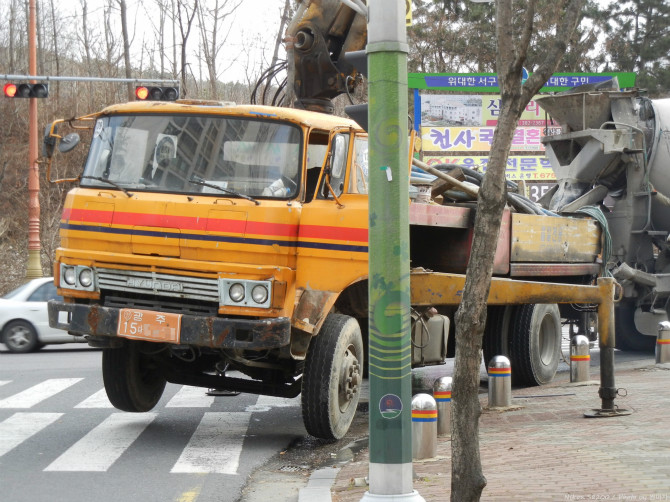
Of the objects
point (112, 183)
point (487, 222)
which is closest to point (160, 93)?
point (112, 183)

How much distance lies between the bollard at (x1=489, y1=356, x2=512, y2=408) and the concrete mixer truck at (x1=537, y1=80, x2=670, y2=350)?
5.65 metres

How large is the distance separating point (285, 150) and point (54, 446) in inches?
134

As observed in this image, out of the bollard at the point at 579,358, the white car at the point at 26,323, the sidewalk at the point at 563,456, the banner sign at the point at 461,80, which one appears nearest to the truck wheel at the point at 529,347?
the bollard at the point at 579,358

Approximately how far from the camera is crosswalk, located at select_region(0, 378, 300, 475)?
8.82m

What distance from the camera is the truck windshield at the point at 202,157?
9.19 m

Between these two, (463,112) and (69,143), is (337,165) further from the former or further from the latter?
(463,112)

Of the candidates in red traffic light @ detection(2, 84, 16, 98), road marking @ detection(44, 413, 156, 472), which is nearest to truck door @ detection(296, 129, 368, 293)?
road marking @ detection(44, 413, 156, 472)

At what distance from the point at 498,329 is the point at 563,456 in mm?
5246

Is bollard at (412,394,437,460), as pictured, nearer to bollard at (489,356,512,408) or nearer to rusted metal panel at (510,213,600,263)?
bollard at (489,356,512,408)

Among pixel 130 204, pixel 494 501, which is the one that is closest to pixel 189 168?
pixel 130 204

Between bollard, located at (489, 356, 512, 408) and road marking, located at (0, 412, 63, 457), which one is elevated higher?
bollard, located at (489, 356, 512, 408)

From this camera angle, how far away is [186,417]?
11250mm

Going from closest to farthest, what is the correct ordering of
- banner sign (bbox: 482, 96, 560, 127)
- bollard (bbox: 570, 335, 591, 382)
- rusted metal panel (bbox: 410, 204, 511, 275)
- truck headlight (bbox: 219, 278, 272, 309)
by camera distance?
1. truck headlight (bbox: 219, 278, 272, 309)
2. rusted metal panel (bbox: 410, 204, 511, 275)
3. bollard (bbox: 570, 335, 591, 382)
4. banner sign (bbox: 482, 96, 560, 127)

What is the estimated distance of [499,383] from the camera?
1098 centimetres
